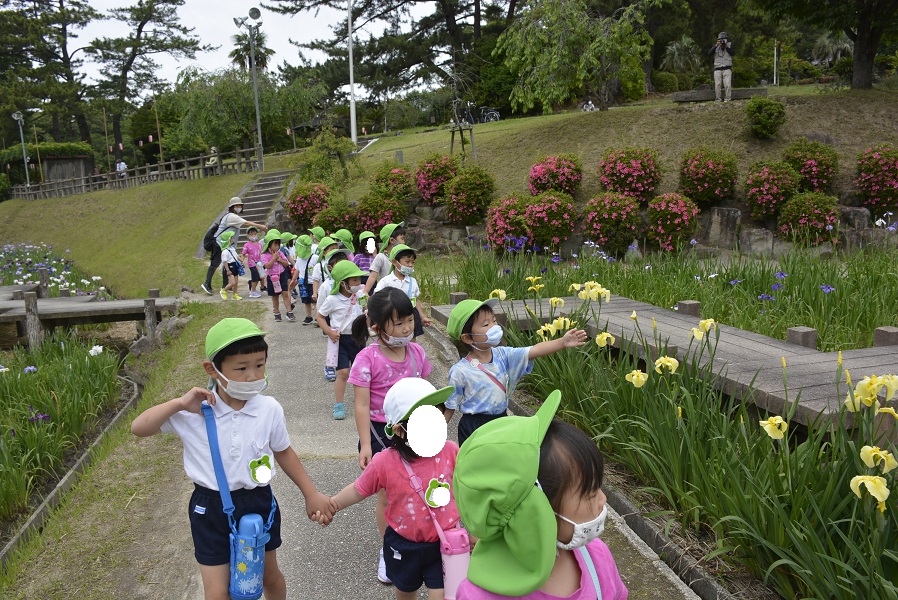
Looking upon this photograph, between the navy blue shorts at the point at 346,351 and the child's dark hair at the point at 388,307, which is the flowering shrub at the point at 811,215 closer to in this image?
the navy blue shorts at the point at 346,351

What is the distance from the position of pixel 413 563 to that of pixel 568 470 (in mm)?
1208

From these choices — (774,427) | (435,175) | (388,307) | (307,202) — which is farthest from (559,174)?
(774,427)

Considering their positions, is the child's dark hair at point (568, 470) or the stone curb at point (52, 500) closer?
the child's dark hair at point (568, 470)

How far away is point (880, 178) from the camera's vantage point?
11703 millimetres

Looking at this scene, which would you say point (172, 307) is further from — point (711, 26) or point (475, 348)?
point (711, 26)

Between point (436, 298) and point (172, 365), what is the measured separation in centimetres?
338

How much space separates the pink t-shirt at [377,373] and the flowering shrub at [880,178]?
428 inches

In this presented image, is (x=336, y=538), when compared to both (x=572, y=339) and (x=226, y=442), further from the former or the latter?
(x=572, y=339)

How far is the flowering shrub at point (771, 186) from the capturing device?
11719mm

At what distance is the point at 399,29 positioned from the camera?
3341 centimetres

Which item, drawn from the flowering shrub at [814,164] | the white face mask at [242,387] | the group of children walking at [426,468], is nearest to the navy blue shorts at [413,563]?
the group of children walking at [426,468]

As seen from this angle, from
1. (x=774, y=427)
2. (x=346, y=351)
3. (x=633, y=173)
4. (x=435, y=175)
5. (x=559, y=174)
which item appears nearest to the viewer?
(x=774, y=427)

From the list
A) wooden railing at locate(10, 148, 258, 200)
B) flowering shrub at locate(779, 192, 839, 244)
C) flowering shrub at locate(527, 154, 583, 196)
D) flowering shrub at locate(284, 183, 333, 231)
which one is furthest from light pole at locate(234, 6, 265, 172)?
flowering shrub at locate(779, 192, 839, 244)

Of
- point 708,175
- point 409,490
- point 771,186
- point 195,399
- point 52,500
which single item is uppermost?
point 708,175
